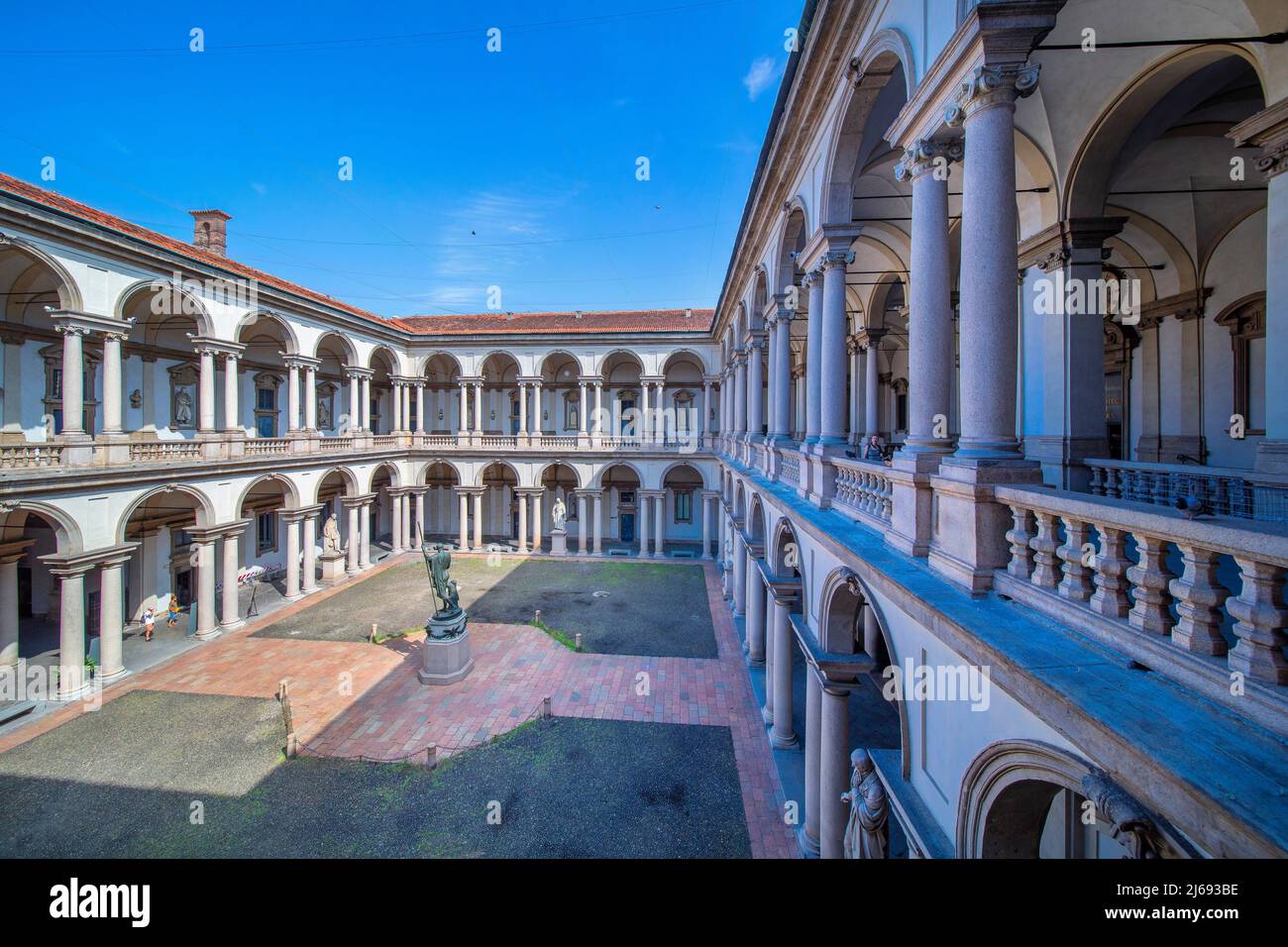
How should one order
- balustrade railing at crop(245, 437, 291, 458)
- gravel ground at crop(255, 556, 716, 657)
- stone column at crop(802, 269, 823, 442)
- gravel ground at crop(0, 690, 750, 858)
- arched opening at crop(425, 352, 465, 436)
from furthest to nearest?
arched opening at crop(425, 352, 465, 436) → balustrade railing at crop(245, 437, 291, 458) → gravel ground at crop(255, 556, 716, 657) → stone column at crop(802, 269, 823, 442) → gravel ground at crop(0, 690, 750, 858)

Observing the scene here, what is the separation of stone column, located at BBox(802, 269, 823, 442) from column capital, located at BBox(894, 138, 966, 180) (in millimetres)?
3036

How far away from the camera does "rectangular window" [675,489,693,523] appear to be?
1196 inches

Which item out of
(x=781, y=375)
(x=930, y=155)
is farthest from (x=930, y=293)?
(x=781, y=375)

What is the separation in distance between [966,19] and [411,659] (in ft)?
53.4

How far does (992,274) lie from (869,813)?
4712 millimetres

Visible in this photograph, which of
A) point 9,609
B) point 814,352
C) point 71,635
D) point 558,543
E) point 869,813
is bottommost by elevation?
point 71,635

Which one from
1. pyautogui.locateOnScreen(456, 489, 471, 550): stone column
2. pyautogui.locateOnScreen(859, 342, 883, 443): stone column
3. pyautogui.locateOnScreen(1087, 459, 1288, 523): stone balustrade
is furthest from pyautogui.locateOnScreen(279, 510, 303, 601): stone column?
pyautogui.locateOnScreen(1087, 459, 1288, 523): stone balustrade

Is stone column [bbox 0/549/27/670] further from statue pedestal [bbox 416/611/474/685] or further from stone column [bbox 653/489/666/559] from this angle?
stone column [bbox 653/489/666/559]

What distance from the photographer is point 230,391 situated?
17188 millimetres

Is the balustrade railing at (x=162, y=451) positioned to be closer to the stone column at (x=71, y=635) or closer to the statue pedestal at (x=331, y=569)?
the stone column at (x=71, y=635)

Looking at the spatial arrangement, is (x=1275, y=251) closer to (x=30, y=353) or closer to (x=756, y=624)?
(x=756, y=624)
